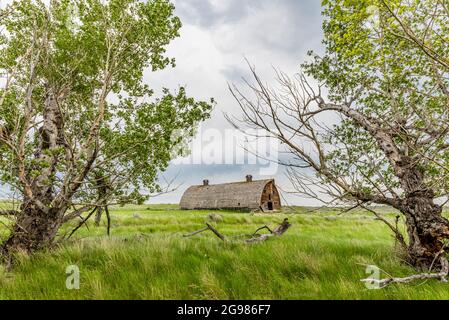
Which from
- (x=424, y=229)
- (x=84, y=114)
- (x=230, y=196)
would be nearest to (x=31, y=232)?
(x=84, y=114)

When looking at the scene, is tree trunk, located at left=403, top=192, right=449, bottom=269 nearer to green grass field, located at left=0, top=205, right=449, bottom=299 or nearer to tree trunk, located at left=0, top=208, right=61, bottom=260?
green grass field, located at left=0, top=205, right=449, bottom=299

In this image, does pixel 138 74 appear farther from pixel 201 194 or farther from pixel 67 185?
pixel 201 194

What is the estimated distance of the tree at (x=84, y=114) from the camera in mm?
7387

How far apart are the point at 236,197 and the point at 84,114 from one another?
35592 millimetres

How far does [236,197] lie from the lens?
4353cm

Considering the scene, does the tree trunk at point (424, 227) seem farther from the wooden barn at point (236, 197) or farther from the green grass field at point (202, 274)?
the wooden barn at point (236, 197)

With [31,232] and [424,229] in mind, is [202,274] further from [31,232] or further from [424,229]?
[31,232]

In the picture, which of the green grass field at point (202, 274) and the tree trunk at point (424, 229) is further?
the tree trunk at point (424, 229)

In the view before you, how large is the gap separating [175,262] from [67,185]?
323 centimetres

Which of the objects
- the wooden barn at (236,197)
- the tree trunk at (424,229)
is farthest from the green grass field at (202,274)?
the wooden barn at (236,197)

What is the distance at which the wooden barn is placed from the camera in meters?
41.9

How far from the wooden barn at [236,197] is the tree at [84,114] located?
32.9 meters
